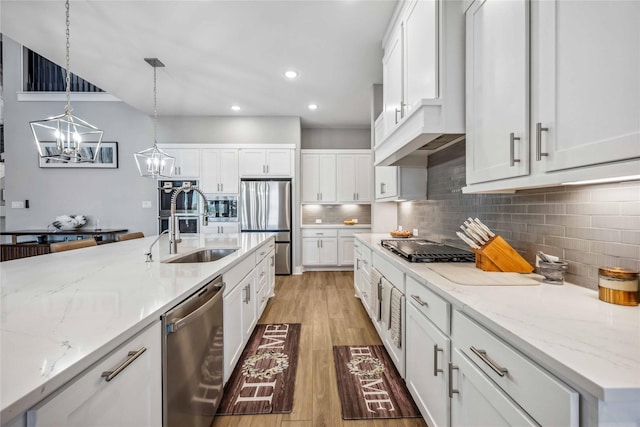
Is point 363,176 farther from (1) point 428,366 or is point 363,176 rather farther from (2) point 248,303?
(1) point 428,366

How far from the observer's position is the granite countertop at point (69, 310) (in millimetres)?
549

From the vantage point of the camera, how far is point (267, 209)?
5078 millimetres

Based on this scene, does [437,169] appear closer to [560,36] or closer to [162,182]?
[560,36]

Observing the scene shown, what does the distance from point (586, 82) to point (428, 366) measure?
130 centimetres

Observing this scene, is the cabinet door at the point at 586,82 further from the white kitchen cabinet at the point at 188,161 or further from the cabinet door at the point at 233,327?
the white kitchen cabinet at the point at 188,161

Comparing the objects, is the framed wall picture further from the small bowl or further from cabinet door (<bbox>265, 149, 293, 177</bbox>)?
the small bowl

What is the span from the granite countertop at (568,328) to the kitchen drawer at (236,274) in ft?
3.94

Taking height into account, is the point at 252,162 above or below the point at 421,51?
below

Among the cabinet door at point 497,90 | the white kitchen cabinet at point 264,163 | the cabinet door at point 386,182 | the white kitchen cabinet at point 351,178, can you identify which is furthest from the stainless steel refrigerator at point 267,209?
the cabinet door at point 497,90

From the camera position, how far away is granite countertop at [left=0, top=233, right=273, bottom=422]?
0.55m

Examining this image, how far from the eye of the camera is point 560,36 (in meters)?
0.94

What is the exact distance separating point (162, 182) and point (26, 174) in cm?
253

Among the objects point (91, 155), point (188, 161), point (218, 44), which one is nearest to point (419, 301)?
point (218, 44)

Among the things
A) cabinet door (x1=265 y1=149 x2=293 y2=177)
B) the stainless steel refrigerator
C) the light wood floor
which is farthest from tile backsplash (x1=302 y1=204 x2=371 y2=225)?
the light wood floor
